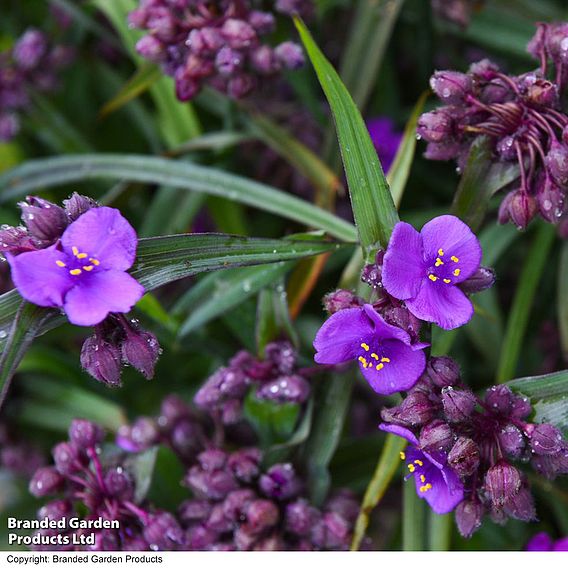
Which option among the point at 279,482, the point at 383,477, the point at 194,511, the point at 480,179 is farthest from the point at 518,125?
the point at 194,511

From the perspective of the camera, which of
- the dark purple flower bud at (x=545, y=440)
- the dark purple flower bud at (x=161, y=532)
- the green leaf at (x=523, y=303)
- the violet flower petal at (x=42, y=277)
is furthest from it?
the green leaf at (x=523, y=303)

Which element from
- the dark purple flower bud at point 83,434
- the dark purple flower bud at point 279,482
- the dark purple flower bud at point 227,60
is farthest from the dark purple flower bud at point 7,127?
the dark purple flower bud at point 279,482

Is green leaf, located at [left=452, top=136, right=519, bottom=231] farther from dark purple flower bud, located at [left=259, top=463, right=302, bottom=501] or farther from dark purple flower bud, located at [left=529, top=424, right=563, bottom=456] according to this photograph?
dark purple flower bud, located at [left=259, top=463, right=302, bottom=501]

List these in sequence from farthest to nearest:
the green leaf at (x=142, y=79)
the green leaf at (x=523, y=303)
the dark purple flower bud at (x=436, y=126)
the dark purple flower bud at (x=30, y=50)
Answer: the dark purple flower bud at (x=30, y=50) → the green leaf at (x=142, y=79) → the green leaf at (x=523, y=303) → the dark purple flower bud at (x=436, y=126)

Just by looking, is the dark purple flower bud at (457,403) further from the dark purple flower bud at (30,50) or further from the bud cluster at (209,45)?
the dark purple flower bud at (30,50)

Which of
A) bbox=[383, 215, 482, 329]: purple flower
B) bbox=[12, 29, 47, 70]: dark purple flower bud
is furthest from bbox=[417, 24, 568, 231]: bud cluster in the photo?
bbox=[12, 29, 47, 70]: dark purple flower bud
